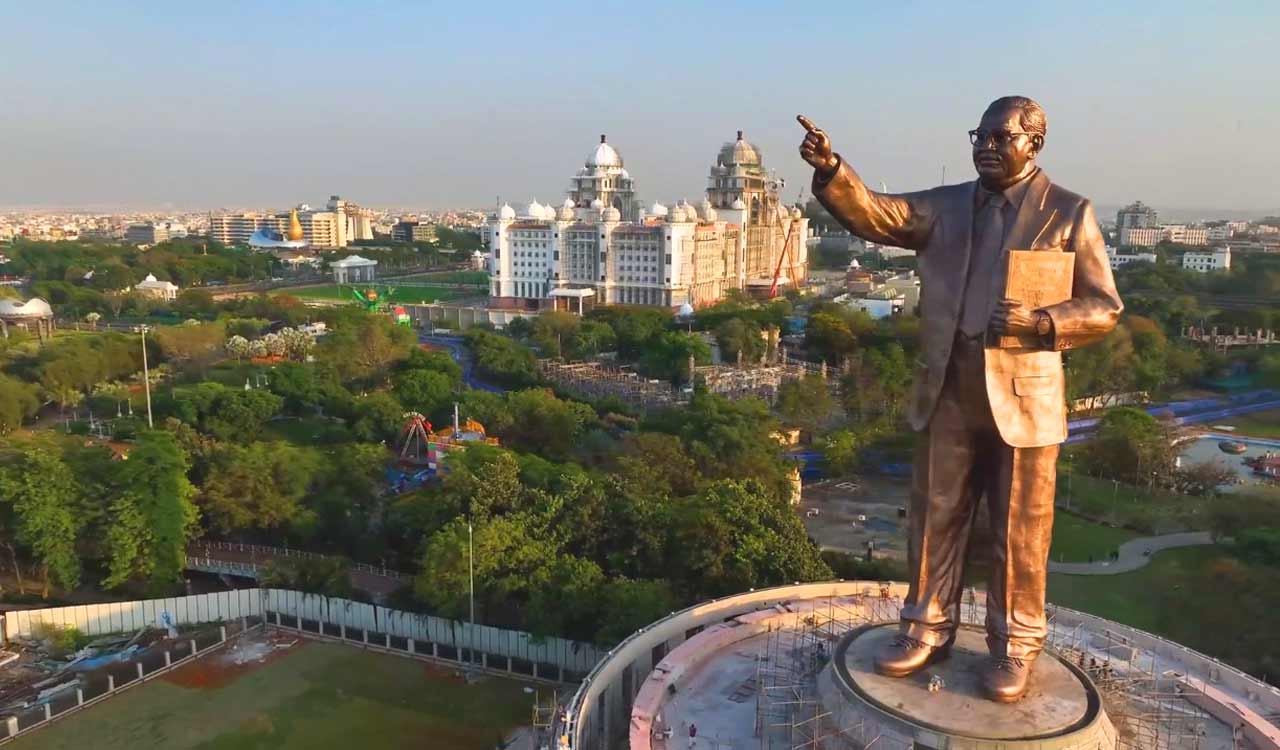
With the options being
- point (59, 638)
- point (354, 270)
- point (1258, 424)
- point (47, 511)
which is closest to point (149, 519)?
point (47, 511)

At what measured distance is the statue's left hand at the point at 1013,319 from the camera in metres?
8.24

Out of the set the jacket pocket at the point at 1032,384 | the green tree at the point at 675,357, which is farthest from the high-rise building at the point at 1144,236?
the jacket pocket at the point at 1032,384

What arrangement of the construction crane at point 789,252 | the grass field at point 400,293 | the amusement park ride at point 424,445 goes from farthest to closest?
the construction crane at point 789,252 < the grass field at point 400,293 < the amusement park ride at point 424,445

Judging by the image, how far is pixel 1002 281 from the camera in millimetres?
8797

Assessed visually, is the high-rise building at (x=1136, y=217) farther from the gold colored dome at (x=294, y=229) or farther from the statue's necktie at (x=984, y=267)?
the statue's necktie at (x=984, y=267)

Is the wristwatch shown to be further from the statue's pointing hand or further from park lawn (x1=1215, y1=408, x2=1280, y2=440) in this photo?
park lawn (x1=1215, y1=408, x2=1280, y2=440)

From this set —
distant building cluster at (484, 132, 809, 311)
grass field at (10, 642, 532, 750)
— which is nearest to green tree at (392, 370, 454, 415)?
grass field at (10, 642, 532, 750)

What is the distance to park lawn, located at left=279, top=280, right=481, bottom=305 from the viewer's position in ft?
301

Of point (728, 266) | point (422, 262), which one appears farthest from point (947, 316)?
point (422, 262)

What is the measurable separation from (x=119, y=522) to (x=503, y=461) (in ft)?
29.5

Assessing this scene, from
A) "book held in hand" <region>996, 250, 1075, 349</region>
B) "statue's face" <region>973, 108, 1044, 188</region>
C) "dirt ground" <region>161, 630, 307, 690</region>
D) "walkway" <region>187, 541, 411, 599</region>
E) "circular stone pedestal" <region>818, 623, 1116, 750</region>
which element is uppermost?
"statue's face" <region>973, 108, 1044, 188</region>

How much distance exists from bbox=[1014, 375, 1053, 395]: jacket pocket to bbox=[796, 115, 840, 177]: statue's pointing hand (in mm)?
2800

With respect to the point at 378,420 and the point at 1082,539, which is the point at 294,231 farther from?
the point at 1082,539

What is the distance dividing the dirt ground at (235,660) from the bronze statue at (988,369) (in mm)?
14401
